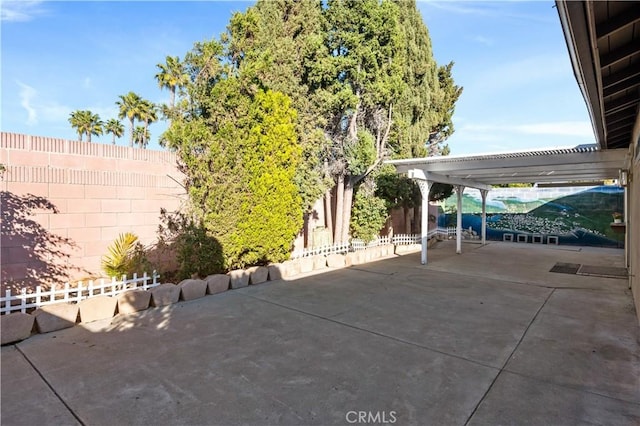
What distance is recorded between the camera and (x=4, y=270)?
4.74 meters

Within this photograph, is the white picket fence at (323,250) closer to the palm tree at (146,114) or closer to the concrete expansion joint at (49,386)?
the concrete expansion joint at (49,386)

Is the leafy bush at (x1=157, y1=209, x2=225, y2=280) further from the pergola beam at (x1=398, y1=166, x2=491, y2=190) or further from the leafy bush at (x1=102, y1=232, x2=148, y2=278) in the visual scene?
the pergola beam at (x1=398, y1=166, x2=491, y2=190)

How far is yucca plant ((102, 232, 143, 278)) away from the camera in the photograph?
216 inches

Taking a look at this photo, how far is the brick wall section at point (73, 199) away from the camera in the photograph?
15.8ft

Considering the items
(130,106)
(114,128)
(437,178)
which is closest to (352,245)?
(437,178)

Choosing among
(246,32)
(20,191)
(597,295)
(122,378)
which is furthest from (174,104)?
(597,295)

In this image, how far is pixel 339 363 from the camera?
3264 millimetres

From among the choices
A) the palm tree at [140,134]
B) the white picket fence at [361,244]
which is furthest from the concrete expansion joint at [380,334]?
the palm tree at [140,134]

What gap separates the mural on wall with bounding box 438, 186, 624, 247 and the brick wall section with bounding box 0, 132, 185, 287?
14092 mm

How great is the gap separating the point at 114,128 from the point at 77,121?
8.19 feet

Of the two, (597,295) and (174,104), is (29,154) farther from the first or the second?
(597,295)

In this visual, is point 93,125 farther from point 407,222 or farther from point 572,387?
point 572,387

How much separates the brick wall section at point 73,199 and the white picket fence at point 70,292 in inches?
16.4

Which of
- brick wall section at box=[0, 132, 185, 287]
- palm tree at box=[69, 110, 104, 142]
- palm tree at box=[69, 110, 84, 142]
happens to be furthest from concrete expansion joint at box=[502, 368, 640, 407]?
palm tree at box=[69, 110, 84, 142]
